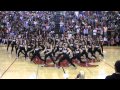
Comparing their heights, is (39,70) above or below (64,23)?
below

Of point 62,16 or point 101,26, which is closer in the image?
point 62,16

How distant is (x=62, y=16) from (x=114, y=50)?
4086 mm

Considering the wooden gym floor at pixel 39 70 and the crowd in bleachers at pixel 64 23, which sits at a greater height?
the crowd in bleachers at pixel 64 23

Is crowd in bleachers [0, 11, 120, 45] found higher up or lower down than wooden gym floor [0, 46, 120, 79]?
higher up

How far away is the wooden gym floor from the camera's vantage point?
33.8 feet

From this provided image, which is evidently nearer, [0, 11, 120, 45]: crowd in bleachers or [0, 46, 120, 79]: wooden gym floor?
[0, 46, 120, 79]: wooden gym floor

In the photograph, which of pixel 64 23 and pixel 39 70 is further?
pixel 64 23

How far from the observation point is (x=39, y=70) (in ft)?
38.0

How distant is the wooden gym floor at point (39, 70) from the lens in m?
10.3

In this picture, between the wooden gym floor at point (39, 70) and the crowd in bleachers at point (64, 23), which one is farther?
the crowd in bleachers at point (64, 23)
